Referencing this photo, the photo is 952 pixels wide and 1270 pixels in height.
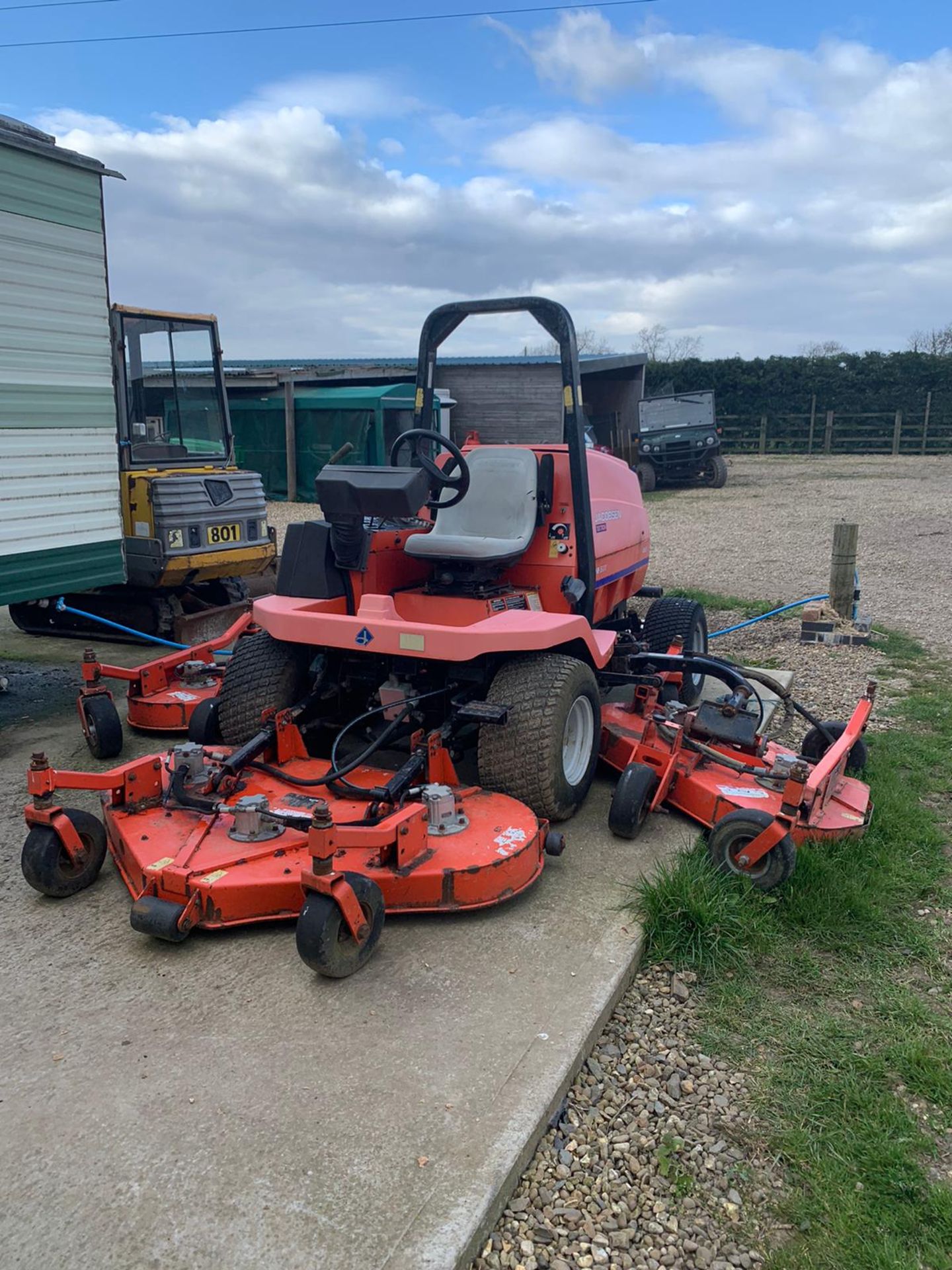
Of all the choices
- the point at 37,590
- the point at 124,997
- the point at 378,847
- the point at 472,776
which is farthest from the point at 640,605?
the point at 124,997

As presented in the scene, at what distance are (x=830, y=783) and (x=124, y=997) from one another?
281 cm

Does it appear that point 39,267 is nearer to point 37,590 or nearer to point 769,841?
point 37,590

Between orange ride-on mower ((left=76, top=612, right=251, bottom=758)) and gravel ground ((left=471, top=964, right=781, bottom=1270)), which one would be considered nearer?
gravel ground ((left=471, top=964, right=781, bottom=1270))

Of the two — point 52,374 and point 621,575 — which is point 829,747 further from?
point 52,374

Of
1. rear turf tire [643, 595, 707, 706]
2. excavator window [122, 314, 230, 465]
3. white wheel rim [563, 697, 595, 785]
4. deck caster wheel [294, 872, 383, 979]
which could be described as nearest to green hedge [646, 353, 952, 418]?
excavator window [122, 314, 230, 465]

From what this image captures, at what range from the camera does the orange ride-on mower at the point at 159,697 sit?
16.1 ft

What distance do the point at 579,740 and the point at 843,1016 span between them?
1616mm

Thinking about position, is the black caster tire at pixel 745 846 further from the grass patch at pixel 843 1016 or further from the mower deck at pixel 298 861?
the mower deck at pixel 298 861

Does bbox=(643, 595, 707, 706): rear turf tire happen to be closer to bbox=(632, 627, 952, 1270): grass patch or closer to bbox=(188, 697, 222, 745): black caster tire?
bbox=(632, 627, 952, 1270): grass patch

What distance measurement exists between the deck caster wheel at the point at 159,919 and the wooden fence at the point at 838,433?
29.2m

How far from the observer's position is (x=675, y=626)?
621 cm

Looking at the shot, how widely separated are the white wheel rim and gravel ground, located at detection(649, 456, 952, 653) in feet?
14.6

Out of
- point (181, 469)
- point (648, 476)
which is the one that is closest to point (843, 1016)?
point (181, 469)

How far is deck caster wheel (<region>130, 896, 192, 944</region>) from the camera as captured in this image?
3.06 m
